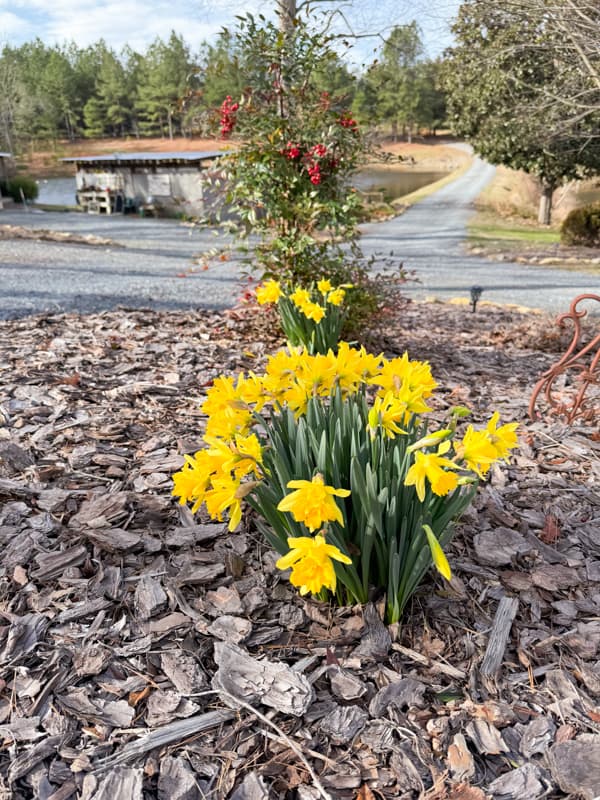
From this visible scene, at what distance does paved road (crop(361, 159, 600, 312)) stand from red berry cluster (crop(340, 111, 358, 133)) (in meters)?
1.84

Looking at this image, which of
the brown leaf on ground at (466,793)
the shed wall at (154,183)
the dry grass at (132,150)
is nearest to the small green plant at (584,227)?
the shed wall at (154,183)

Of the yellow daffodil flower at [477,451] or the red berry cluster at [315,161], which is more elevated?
the red berry cluster at [315,161]

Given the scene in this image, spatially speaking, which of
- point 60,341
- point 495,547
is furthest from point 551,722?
point 60,341

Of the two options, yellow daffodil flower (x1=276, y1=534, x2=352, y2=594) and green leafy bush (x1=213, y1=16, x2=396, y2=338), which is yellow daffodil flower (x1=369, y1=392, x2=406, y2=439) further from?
green leafy bush (x1=213, y1=16, x2=396, y2=338)

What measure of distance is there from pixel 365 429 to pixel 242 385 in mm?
341

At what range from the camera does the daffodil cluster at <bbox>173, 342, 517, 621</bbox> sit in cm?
120

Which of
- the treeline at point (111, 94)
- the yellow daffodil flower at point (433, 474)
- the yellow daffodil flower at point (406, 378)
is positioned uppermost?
the treeline at point (111, 94)

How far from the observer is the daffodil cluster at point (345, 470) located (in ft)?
3.93

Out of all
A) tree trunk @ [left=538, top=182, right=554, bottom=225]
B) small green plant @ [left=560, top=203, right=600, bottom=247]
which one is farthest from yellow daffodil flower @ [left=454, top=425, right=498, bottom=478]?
tree trunk @ [left=538, top=182, right=554, bottom=225]

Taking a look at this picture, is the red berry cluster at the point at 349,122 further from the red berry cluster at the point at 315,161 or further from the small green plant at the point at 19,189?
the small green plant at the point at 19,189

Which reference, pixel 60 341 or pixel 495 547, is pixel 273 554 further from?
pixel 60 341

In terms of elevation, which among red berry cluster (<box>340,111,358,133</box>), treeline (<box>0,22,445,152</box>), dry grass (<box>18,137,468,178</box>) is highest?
treeline (<box>0,22,445,152</box>)

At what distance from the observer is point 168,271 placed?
334 inches

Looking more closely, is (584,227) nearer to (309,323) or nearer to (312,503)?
(309,323)
